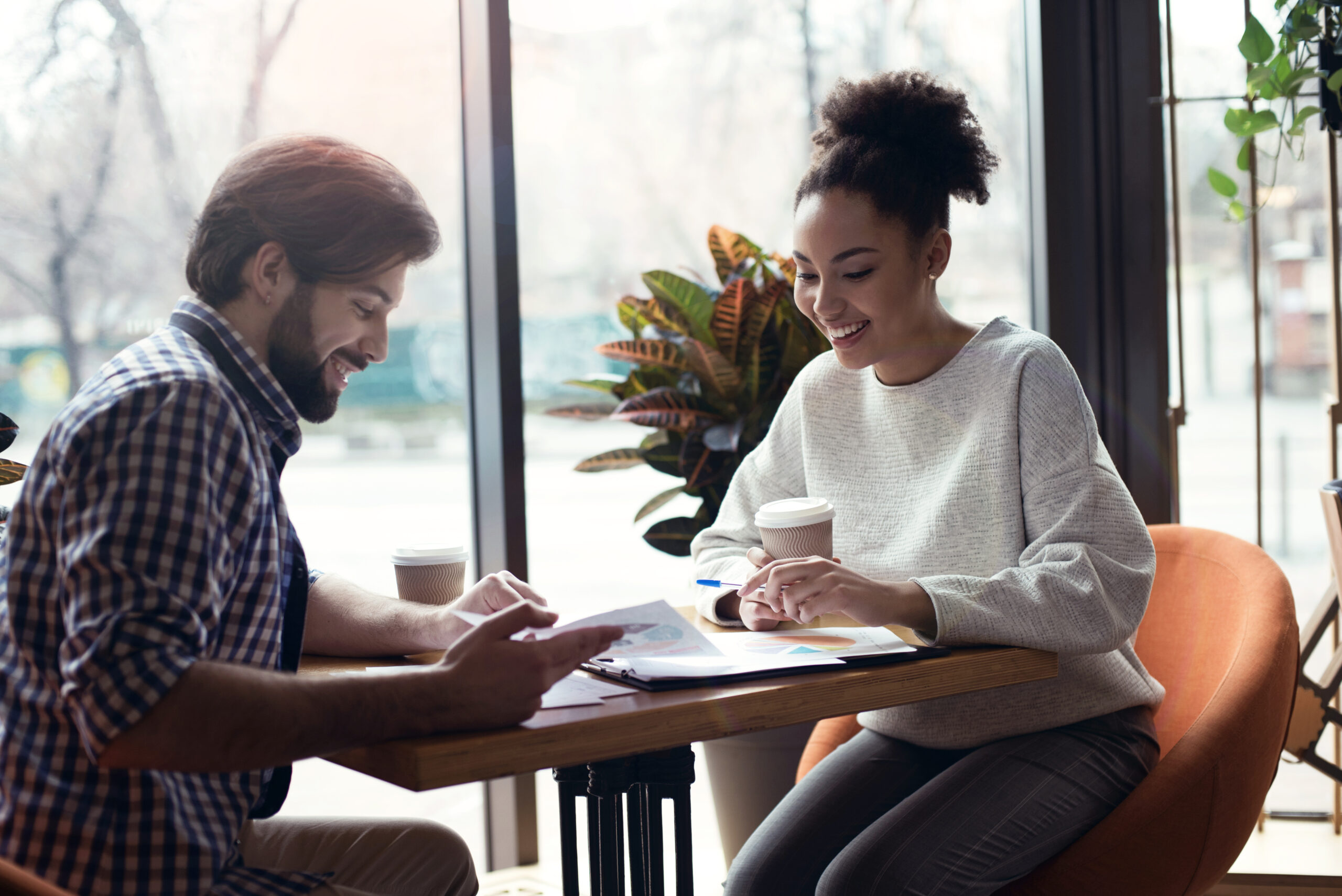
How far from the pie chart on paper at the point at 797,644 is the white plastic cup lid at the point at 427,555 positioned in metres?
0.47

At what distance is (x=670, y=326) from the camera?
2441mm

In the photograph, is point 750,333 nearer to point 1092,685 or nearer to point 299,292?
point 1092,685

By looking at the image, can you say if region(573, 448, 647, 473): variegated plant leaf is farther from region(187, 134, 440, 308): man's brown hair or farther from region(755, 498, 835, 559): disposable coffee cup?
region(187, 134, 440, 308): man's brown hair

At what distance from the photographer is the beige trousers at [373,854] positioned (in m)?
1.34

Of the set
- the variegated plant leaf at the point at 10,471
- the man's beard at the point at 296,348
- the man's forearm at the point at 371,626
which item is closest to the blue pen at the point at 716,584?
the man's forearm at the point at 371,626

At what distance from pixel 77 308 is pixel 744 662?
1.68 meters

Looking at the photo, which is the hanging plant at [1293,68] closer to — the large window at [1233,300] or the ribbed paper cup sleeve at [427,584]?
the large window at [1233,300]

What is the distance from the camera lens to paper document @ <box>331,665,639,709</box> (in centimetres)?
108

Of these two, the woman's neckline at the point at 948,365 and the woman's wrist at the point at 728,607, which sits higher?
the woman's neckline at the point at 948,365

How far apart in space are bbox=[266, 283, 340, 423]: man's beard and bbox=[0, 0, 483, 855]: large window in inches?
19.5

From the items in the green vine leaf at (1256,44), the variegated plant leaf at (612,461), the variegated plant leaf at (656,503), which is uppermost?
the green vine leaf at (1256,44)

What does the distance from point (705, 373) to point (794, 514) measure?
0.94 m

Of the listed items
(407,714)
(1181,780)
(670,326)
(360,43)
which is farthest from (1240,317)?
(407,714)

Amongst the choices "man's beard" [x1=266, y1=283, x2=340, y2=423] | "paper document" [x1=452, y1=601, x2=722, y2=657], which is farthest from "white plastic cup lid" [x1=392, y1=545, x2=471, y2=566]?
"man's beard" [x1=266, y1=283, x2=340, y2=423]
